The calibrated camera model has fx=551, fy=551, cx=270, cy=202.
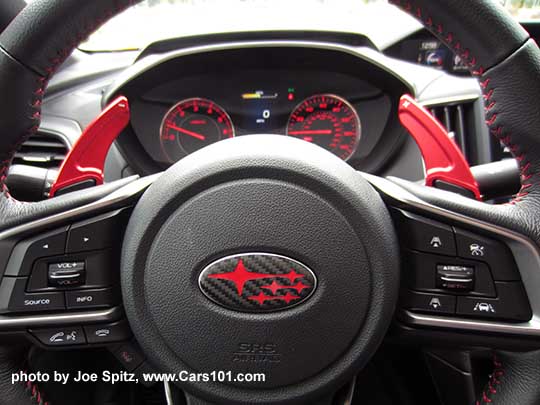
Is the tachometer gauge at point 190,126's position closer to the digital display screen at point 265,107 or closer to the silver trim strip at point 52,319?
the digital display screen at point 265,107

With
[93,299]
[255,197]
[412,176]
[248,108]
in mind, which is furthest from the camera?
[248,108]

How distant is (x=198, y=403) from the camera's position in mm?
924

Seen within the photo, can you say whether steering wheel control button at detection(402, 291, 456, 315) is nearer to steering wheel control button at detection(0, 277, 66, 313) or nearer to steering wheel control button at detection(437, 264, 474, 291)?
steering wheel control button at detection(437, 264, 474, 291)

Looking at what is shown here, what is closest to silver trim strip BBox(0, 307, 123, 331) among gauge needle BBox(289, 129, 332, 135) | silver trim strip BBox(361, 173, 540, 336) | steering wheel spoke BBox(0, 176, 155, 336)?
steering wheel spoke BBox(0, 176, 155, 336)

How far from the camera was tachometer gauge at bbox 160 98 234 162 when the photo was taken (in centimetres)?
237

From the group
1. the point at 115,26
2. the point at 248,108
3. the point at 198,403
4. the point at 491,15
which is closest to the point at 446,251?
the point at 491,15

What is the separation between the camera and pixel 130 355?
0.96 metres

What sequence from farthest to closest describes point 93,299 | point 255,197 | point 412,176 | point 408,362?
point 412,176 → point 408,362 → point 93,299 → point 255,197

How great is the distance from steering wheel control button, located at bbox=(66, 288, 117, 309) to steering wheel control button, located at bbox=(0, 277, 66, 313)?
1 cm

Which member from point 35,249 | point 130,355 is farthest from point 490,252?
point 35,249

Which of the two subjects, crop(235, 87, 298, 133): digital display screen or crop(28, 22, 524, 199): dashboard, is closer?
crop(28, 22, 524, 199): dashboard

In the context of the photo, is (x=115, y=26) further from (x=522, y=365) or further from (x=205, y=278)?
(x=522, y=365)

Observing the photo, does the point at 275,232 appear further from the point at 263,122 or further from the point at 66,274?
the point at 263,122

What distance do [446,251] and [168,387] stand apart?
52 centimetres
